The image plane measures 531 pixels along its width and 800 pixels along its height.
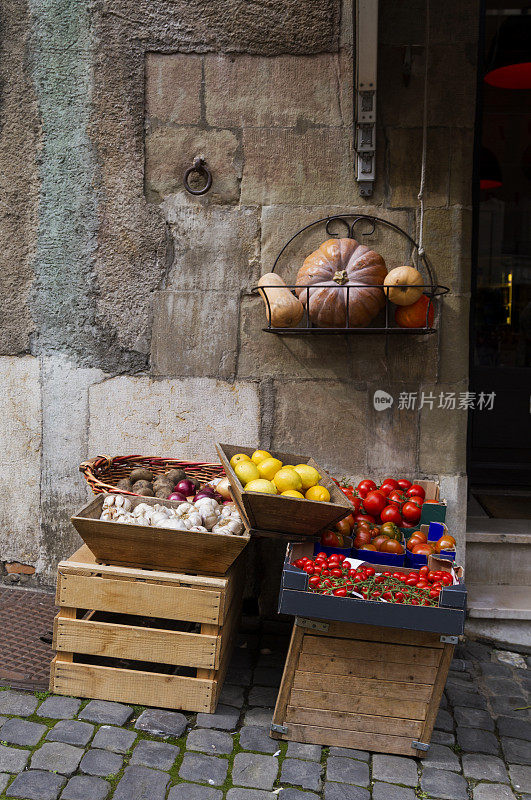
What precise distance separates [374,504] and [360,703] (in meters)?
1.00

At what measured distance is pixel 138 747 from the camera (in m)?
2.78

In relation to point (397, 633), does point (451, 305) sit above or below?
above

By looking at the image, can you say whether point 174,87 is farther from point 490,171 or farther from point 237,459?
point 490,171

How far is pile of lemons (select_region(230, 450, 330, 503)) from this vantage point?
9.98ft

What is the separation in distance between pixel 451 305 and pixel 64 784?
114 inches

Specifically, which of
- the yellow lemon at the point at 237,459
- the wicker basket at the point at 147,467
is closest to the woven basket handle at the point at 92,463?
the wicker basket at the point at 147,467

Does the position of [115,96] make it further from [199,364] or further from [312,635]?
[312,635]

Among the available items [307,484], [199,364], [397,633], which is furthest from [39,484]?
[397,633]

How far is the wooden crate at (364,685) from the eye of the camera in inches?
110

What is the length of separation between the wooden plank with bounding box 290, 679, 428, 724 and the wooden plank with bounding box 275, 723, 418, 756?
3.5 inches

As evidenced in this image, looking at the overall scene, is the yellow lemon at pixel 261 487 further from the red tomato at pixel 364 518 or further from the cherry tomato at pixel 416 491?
the cherry tomato at pixel 416 491

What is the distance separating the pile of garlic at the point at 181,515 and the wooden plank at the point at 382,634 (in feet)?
2.05

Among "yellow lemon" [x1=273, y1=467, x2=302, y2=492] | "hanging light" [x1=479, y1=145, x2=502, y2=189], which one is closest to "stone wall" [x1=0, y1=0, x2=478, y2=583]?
"yellow lemon" [x1=273, y1=467, x2=302, y2=492]

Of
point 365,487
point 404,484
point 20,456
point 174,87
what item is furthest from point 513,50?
point 20,456
